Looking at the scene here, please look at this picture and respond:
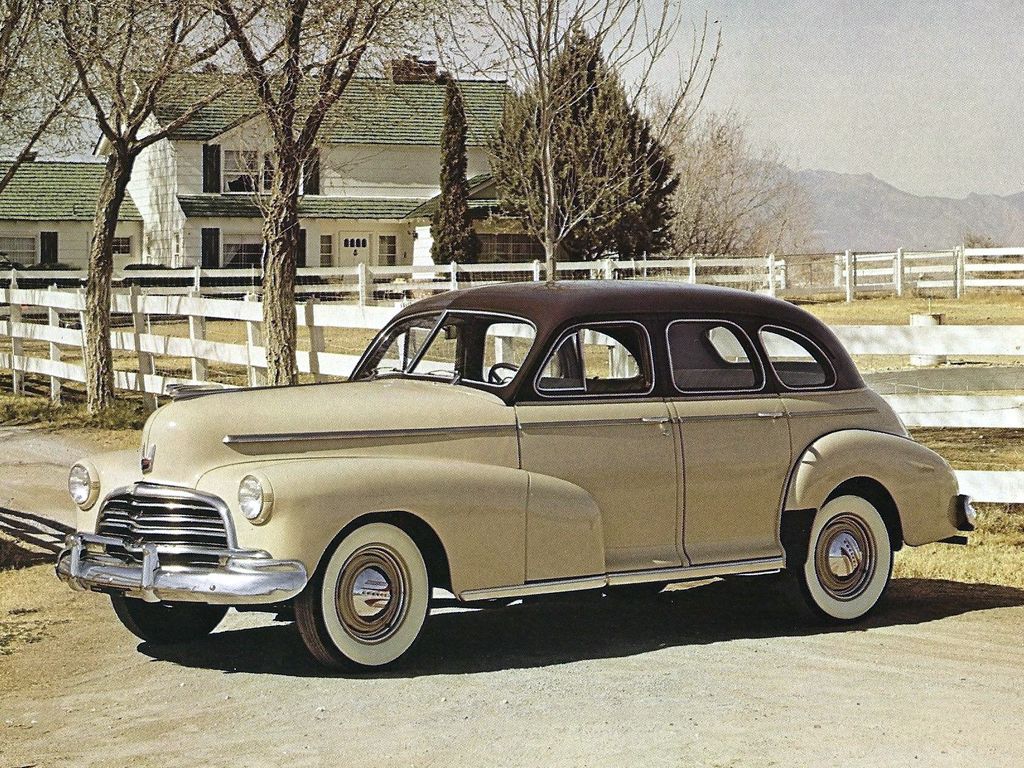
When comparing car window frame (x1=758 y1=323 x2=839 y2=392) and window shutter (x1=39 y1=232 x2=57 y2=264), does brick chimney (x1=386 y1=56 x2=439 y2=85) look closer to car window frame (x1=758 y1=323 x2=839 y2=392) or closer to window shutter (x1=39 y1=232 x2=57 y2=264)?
car window frame (x1=758 y1=323 x2=839 y2=392)

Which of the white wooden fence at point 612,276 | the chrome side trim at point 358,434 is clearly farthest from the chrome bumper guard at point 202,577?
the white wooden fence at point 612,276

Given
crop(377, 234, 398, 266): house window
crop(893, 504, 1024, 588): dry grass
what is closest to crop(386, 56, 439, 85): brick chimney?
crop(893, 504, 1024, 588): dry grass

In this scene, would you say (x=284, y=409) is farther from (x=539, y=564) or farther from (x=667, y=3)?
(x=667, y=3)

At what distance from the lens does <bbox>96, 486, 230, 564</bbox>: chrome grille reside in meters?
7.14

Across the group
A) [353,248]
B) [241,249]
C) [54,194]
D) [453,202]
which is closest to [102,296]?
[453,202]

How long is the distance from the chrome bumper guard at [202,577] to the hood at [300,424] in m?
0.35

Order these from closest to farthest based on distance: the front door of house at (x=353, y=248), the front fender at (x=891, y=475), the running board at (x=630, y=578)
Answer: the running board at (x=630, y=578)
the front fender at (x=891, y=475)
the front door of house at (x=353, y=248)

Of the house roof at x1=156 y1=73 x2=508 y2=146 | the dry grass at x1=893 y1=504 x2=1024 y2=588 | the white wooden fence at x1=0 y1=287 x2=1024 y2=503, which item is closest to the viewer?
the dry grass at x1=893 y1=504 x2=1024 y2=588

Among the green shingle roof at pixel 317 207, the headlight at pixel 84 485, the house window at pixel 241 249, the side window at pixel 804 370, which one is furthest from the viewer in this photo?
the house window at pixel 241 249

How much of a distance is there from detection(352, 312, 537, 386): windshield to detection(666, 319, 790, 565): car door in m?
0.85

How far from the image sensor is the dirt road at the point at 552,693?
609 centimetres

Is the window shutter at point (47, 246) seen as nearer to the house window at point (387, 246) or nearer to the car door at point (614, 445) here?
the house window at point (387, 246)

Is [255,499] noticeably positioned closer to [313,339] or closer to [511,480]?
[511,480]

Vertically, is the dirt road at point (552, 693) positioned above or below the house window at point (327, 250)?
below
